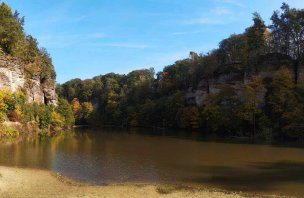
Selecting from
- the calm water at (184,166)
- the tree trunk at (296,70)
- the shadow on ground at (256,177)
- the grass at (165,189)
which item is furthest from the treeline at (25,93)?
the tree trunk at (296,70)

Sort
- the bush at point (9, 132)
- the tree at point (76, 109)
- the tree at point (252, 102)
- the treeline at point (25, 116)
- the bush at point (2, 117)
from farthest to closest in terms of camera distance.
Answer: the tree at point (76, 109) → the tree at point (252, 102) → the treeline at point (25, 116) → the bush at point (2, 117) → the bush at point (9, 132)

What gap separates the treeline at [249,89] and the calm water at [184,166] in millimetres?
21517

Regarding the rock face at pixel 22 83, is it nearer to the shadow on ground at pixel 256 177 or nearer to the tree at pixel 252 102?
the tree at pixel 252 102

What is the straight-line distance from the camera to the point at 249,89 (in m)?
73.0

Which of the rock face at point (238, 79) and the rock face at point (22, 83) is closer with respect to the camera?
the rock face at point (22, 83)

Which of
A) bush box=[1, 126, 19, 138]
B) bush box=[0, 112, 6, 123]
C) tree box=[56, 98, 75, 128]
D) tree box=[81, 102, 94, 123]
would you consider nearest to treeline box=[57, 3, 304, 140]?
tree box=[56, 98, 75, 128]

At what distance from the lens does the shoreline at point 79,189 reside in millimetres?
21828

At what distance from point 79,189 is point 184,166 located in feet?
43.1

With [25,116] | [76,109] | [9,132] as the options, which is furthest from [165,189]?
[76,109]

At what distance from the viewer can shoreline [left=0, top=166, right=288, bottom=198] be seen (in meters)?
21.8

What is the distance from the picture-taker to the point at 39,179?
26531 millimetres

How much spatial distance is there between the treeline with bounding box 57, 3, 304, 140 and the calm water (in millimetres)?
21517

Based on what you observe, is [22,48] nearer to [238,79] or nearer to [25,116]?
[25,116]

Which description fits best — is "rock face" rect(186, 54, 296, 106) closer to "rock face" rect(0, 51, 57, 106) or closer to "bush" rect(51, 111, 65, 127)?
"bush" rect(51, 111, 65, 127)
